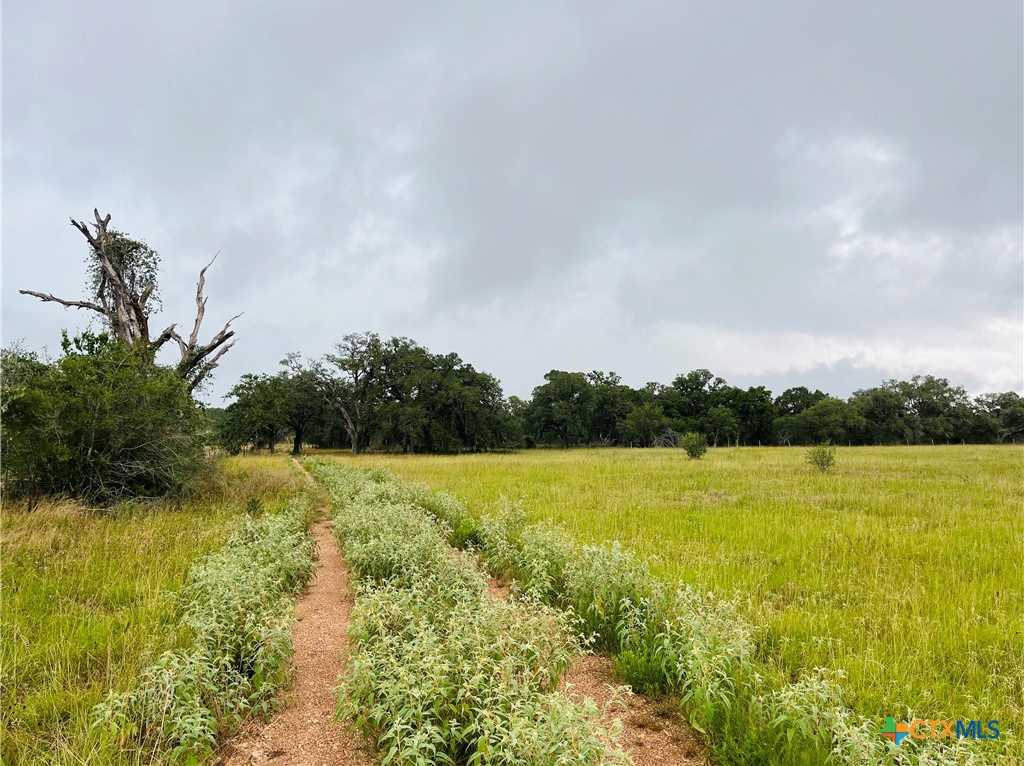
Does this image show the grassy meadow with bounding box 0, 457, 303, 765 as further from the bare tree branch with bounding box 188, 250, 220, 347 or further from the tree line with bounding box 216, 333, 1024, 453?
the tree line with bounding box 216, 333, 1024, 453

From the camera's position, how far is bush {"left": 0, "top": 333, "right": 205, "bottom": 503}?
12602 millimetres

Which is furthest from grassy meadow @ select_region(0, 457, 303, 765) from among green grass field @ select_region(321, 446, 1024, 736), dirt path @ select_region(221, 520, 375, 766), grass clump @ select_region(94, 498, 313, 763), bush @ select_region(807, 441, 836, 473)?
bush @ select_region(807, 441, 836, 473)

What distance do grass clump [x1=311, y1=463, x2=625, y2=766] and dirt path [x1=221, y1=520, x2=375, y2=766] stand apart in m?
0.22

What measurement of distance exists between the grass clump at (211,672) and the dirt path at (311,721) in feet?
0.69

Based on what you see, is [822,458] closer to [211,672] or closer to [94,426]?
[211,672]

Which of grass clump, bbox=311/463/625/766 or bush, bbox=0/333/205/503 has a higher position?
bush, bbox=0/333/205/503

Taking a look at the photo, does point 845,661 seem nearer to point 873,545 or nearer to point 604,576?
point 604,576

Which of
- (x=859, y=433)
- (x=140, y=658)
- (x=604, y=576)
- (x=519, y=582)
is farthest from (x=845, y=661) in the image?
(x=859, y=433)

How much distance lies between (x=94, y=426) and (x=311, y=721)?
43.6 ft

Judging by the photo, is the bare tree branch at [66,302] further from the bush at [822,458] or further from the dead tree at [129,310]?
the bush at [822,458]

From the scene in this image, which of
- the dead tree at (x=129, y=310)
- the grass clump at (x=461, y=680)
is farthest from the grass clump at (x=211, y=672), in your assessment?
the dead tree at (x=129, y=310)

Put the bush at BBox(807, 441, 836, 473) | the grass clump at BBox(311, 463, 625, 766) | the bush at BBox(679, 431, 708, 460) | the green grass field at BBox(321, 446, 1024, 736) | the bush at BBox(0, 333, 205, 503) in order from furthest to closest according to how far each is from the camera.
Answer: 1. the bush at BBox(679, 431, 708, 460)
2. the bush at BBox(807, 441, 836, 473)
3. the bush at BBox(0, 333, 205, 503)
4. the green grass field at BBox(321, 446, 1024, 736)
5. the grass clump at BBox(311, 463, 625, 766)

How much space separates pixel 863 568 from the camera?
8.03 metres

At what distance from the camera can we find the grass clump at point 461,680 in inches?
125
